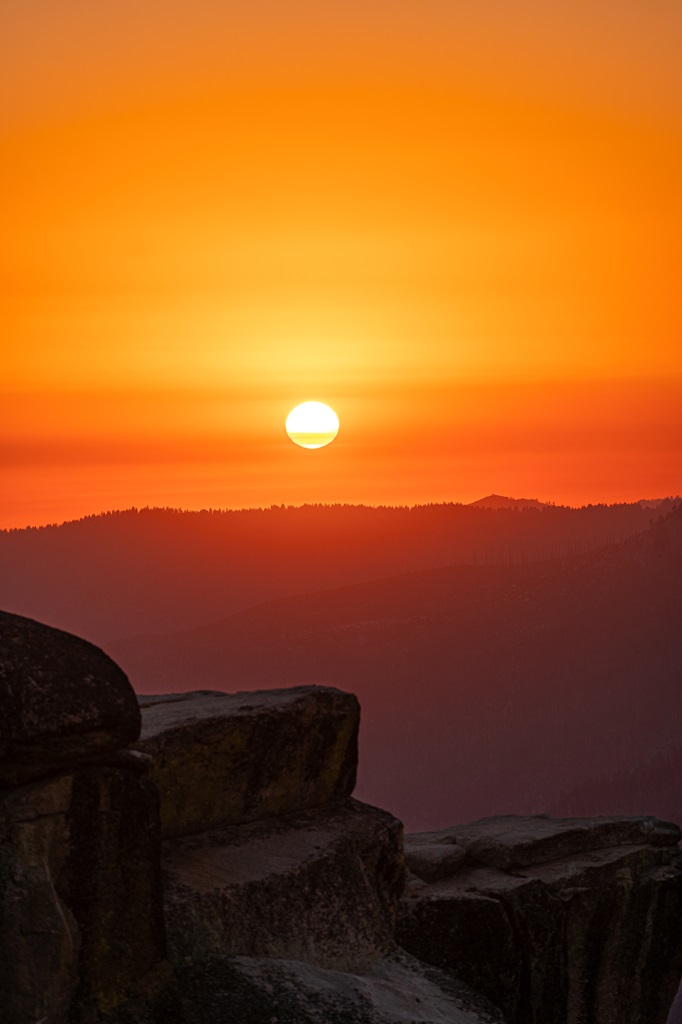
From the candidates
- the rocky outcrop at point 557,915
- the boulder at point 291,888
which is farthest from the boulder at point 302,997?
the rocky outcrop at point 557,915

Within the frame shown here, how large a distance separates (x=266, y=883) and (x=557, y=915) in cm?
712

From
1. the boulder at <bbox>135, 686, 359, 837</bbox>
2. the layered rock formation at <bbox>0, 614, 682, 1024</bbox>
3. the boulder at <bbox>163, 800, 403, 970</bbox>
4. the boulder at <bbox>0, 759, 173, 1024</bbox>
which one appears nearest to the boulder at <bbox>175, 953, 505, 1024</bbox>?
the layered rock formation at <bbox>0, 614, 682, 1024</bbox>

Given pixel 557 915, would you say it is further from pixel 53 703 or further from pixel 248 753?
pixel 53 703

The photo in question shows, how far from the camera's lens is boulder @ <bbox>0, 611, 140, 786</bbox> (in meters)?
13.8

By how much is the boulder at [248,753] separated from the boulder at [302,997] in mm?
2690

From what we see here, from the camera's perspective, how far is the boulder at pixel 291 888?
16406 millimetres

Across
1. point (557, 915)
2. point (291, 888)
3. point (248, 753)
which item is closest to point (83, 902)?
point (291, 888)

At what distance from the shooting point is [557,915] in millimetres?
22062

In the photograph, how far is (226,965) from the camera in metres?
15.9

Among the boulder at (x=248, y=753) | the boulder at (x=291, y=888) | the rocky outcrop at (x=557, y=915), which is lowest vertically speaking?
the rocky outcrop at (x=557, y=915)

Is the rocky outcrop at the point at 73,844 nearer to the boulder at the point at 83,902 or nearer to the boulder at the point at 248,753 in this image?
the boulder at the point at 83,902

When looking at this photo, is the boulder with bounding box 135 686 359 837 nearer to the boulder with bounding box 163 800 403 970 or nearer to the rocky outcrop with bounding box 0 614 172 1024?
the boulder with bounding box 163 800 403 970

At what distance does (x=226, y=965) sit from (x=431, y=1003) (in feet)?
11.2

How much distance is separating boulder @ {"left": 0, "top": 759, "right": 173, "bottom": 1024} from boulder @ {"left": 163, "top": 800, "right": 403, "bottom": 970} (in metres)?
1.49
